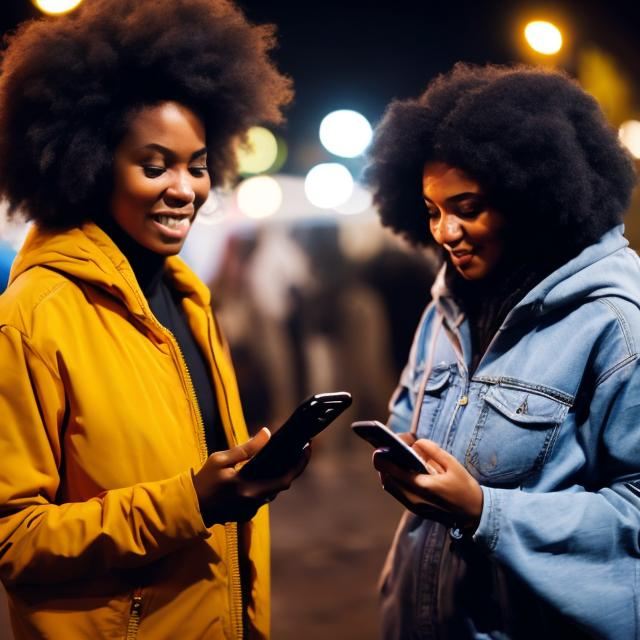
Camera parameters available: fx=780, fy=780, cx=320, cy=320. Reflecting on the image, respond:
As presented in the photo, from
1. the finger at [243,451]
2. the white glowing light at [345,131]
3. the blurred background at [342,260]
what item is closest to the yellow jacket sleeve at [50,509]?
the finger at [243,451]

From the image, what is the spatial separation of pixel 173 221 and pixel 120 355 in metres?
0.40

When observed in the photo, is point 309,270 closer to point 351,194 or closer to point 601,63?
point 351,194

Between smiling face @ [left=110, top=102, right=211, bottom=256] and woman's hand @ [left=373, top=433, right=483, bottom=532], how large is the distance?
79 centimetres

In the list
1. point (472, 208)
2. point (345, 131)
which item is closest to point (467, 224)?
point (472, 208)

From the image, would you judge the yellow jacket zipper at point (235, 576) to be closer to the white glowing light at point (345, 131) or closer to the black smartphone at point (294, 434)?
the black smartphone at point (294, 434)

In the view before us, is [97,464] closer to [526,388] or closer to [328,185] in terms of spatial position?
[526,388]

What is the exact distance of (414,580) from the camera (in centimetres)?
214

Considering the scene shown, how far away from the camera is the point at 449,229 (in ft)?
6.82

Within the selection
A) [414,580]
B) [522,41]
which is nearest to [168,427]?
[414,580]

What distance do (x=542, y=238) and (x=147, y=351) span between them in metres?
1.05

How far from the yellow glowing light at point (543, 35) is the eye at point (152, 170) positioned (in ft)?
13.3

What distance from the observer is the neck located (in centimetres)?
205

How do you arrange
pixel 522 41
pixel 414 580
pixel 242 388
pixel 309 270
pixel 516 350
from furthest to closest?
pixel 309 270 → pixel 242 388 → pixel 522 41 → pixel 414 580 → pixel 516 350

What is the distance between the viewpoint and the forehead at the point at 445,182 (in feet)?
6.77
